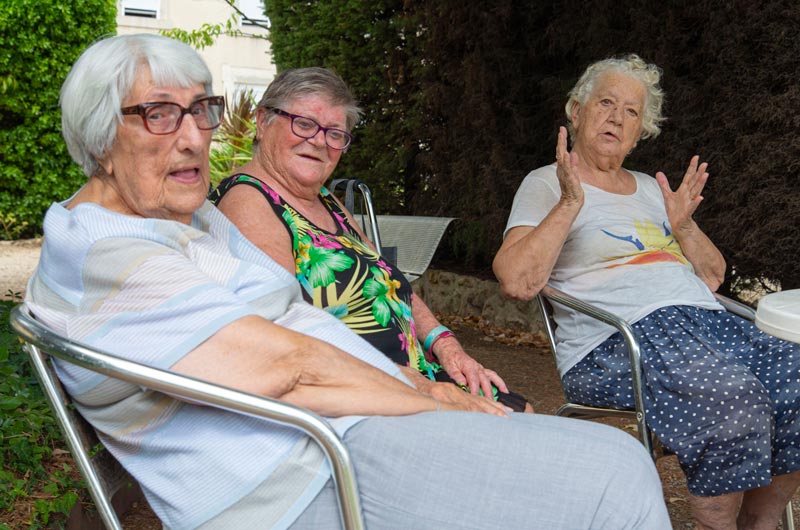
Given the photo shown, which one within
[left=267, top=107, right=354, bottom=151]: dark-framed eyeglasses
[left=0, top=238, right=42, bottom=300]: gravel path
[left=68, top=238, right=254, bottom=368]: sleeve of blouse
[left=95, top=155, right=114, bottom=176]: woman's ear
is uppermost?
[left=95, top=155, right=114, bottom=176]: woman's ear

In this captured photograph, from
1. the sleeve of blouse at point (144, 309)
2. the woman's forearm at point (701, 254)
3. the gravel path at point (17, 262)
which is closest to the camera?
the sleeve of blouse at point (144, 309)

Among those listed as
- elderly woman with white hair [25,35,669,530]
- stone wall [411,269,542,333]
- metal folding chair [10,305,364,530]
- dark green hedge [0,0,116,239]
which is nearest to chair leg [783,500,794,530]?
elderly woman with white hair [25,35,669,530]

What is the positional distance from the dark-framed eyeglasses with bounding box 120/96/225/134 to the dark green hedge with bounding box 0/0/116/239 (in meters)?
8.59

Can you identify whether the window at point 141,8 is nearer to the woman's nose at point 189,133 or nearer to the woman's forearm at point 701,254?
the woman's forearm at point 701,254

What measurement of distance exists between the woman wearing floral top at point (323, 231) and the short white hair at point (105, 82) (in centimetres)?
57

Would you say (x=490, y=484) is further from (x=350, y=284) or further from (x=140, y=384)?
(x=350, y=284)

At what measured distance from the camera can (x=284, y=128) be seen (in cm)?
250

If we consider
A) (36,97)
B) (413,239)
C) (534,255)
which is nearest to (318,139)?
(534,255)

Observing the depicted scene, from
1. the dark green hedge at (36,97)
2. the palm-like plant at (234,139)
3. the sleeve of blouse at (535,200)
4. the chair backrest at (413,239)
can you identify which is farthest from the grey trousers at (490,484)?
the dark green hedge at (36,97)

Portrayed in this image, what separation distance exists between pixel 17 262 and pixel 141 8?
10207mm

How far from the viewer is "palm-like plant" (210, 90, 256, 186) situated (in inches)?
379

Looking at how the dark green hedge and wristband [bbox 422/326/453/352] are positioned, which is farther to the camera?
the dark green hedge

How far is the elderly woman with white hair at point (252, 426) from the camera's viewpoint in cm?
152

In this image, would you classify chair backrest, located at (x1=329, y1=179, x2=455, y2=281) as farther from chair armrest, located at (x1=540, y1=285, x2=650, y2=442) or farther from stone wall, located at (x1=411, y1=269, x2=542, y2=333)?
chair armrest, located at (x1=540, y1=285, x2=650, y2=442)
